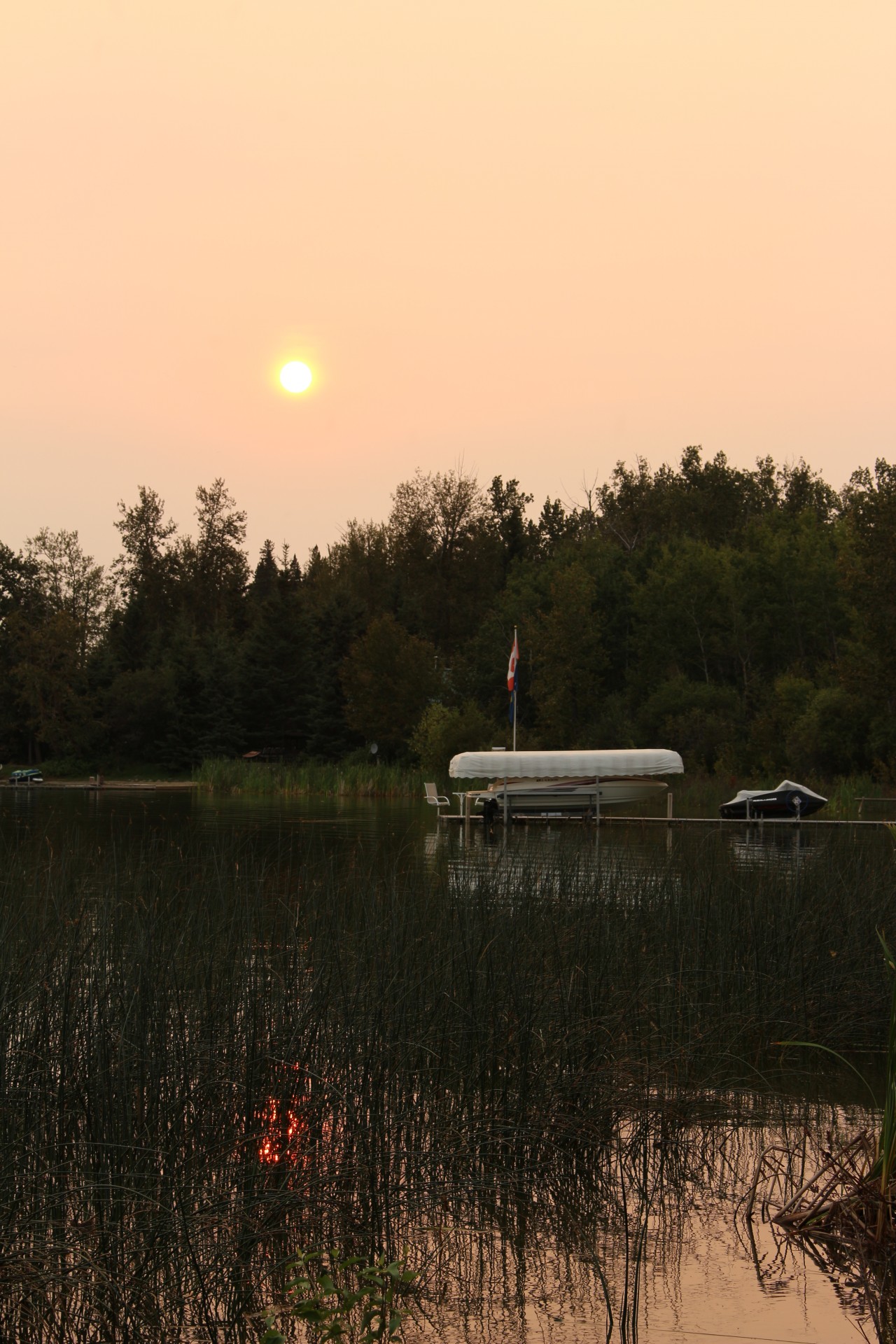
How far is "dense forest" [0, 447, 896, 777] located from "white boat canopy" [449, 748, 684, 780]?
390 inches

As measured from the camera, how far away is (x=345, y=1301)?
4020 millimetres

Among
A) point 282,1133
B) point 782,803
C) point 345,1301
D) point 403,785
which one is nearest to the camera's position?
point 345,1301

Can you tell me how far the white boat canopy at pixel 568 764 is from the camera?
3503 centimetres

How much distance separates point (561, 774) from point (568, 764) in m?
0.31

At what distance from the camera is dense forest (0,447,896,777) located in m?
49.0

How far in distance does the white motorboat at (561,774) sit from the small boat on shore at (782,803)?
244cm

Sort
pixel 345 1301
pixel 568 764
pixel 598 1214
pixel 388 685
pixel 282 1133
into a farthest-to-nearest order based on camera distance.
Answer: pixel 388 685, pixel 568 764, pixel 598 1214, pixel 282 1133, pixel 345 1301

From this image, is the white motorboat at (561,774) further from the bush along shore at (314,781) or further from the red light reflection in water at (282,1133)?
the red light reflection in water at (282,1133)

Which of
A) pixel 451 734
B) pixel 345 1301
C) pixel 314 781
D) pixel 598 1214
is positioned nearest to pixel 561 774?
pixel 314 781

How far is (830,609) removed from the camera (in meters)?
53.6

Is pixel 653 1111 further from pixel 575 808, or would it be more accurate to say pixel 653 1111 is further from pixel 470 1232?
pixel 575 808

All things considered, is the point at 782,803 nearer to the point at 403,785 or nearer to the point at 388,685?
the point at 403,785

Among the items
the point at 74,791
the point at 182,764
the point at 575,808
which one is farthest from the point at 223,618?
the point at 575,808

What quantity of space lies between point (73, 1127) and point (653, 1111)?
2.69m
